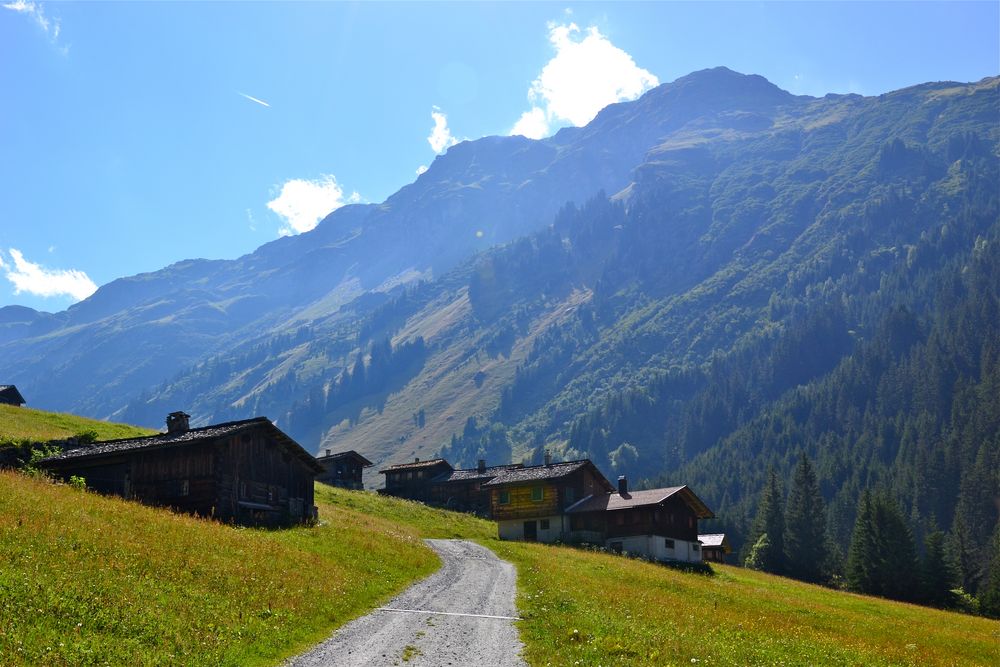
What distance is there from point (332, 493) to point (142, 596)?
196 ft

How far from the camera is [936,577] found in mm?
82125

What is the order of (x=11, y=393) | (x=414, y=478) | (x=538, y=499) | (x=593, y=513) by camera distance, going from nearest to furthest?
(x=593, y=513) < (x=538, y=499) < (x=11, y=393) < (x=414, y=478)

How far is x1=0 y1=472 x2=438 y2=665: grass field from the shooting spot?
18641 millimetres

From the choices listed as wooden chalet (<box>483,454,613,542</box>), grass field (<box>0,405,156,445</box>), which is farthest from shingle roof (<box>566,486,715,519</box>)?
grass field (<box>0,405,156,445</box>)

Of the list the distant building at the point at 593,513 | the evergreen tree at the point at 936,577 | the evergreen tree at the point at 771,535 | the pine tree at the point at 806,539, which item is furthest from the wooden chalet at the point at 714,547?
the distant building at the point at 593,513

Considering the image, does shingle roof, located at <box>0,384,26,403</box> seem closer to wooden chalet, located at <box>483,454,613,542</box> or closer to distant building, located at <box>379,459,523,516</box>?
distant building, located at <box>379,459,523,516</box>

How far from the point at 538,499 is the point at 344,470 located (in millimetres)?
49507

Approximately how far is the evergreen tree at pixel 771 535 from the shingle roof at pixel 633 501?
3120 centimetres

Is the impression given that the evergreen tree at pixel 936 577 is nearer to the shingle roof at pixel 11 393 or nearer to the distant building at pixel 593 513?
the distant building at pixel 593 513

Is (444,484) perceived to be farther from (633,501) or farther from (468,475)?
(633,501)

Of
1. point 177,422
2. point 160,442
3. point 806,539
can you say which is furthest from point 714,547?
point 160,442

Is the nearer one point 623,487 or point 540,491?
point 540,491

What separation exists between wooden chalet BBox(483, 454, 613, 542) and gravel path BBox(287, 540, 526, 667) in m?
41.3

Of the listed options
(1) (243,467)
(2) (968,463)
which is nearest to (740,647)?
(1) (243,467)
